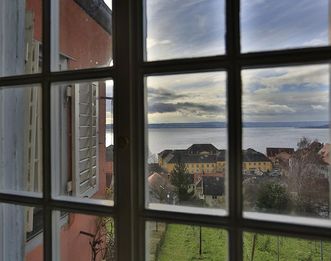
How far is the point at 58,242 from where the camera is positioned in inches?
46.9

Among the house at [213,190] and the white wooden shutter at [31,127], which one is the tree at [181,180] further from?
the white wooden shutter at [31,127]

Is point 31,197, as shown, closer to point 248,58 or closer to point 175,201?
point 175,201

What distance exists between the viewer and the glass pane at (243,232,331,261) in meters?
0.87

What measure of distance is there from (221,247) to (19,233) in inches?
35.2

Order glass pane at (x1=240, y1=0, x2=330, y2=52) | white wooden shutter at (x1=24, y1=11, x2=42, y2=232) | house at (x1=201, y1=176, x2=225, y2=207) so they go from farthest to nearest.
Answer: white wooden shutter at (x1=24, y1=11, x2=42, y2=232) < house at (x1=201, y1=176, x2=225, y2=207) < glass pane at (x1=240, y1=0, x2=330, y2=52)

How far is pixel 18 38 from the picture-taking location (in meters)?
1.36


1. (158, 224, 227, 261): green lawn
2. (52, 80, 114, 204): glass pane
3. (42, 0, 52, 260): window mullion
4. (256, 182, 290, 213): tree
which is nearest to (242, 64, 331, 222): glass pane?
(256, 182, 290, 213): tree

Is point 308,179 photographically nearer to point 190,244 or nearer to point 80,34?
point 190,244

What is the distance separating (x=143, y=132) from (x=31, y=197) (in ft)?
1.74

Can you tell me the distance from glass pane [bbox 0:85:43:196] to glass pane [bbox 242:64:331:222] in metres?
0.86

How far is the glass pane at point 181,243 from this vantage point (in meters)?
0.98

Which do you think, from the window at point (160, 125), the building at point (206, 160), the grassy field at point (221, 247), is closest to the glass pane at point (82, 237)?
the window at point (160, 125)

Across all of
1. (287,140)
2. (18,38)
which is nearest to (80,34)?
(18,38)

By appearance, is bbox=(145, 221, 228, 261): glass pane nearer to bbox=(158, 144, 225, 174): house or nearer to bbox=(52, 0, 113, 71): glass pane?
bbox=(158, 144, 225, 174): house
